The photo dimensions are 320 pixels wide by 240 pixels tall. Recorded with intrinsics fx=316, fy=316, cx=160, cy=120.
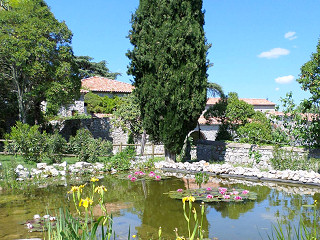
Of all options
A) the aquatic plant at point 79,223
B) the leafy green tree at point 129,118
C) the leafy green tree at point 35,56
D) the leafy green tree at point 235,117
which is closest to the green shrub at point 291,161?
the leafy green tree at point 235,117

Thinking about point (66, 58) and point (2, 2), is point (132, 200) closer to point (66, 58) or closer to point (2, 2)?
point (66, 58)

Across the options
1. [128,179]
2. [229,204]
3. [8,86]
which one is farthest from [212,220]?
[8,86]

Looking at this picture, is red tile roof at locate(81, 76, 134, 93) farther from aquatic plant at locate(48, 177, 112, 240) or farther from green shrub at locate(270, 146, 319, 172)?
aquatic plant at locate(48, 177, 112, 240)

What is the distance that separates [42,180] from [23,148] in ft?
10.4

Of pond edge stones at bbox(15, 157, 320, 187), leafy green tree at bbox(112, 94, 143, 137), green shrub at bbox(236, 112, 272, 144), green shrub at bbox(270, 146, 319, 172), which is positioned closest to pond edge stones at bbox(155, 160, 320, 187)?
pond edge stones at bbox(15, 157, 320, 187)

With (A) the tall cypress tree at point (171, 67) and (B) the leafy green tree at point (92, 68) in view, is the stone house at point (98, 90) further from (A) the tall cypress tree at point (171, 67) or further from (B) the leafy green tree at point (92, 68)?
(A) the tall cypress tree at point (171, 67)

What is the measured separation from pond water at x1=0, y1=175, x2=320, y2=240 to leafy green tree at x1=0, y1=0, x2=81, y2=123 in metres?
11.1

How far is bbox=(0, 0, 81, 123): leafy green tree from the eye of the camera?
58.7ft

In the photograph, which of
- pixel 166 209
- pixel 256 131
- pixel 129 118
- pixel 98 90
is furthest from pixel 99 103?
pixel 166 209

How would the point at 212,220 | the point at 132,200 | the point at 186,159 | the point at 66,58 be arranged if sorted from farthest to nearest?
the point at 66,58
the point at 186,159
the point at 132,200
the point at 212,220

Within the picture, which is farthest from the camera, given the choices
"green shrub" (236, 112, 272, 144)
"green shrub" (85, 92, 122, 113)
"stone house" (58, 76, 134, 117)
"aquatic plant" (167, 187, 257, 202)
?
"green shrub" (85, 92, 122, 113)

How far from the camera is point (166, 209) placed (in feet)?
21.7

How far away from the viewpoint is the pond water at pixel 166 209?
17.2ft

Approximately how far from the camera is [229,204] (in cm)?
690
